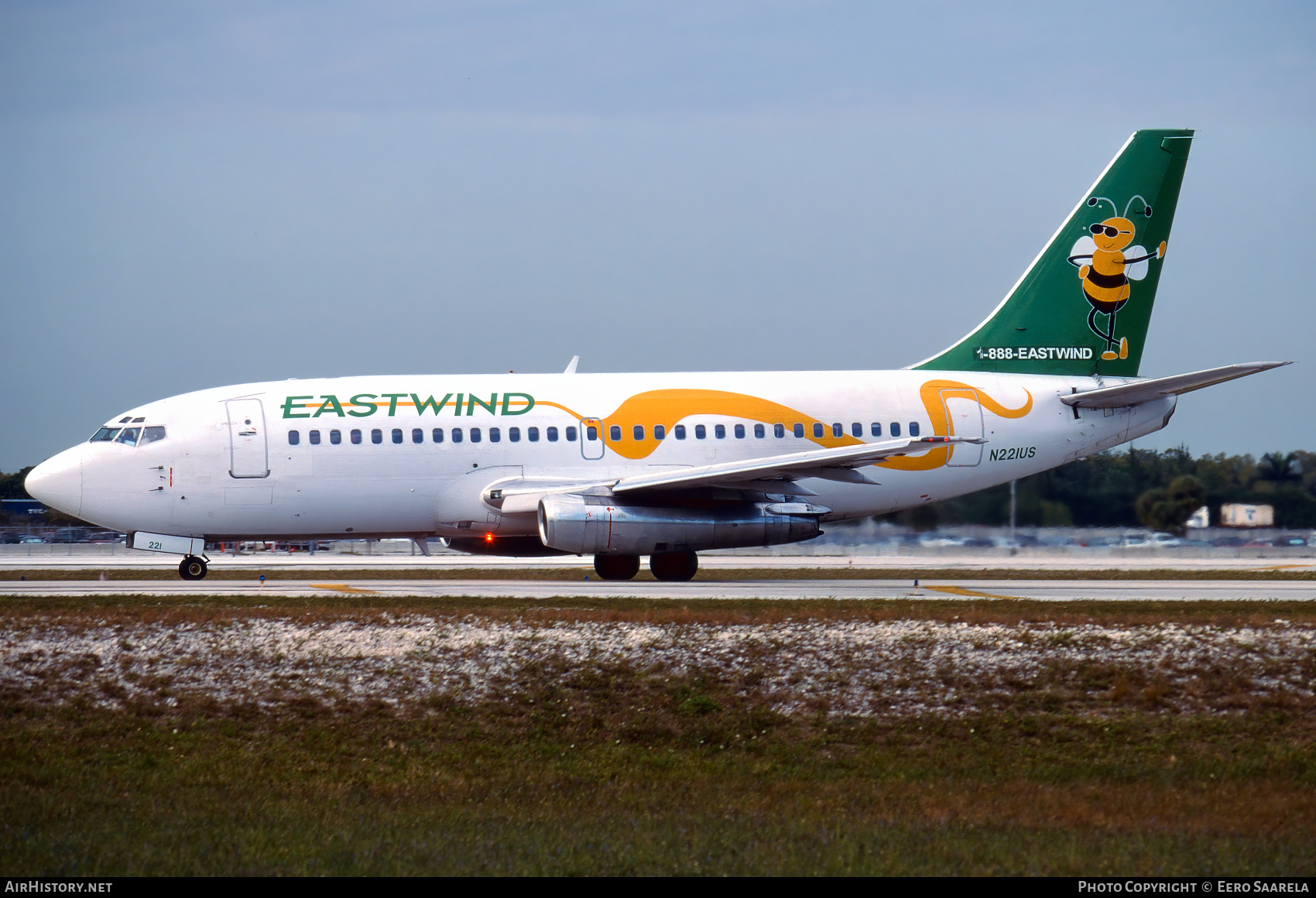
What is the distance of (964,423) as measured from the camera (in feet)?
84.9

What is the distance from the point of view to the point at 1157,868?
8.58 metres

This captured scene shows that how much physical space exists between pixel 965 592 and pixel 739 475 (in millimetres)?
4471

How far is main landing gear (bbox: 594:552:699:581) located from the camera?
2536 cm

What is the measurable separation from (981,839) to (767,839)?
5.25 ft

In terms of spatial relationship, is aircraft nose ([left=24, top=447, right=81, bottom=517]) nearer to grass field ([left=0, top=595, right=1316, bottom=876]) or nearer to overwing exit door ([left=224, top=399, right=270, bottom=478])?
overwing exit door ([left=224, top=399, right=270, bottom=478])

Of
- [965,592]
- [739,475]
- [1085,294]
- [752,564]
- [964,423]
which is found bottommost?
[965,592]

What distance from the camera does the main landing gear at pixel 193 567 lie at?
24922mm

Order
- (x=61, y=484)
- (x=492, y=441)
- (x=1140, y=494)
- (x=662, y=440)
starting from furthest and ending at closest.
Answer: (x=1140, y=494) → (x=662, y=440) → (x=492, y=441) → (x=61, y=484)

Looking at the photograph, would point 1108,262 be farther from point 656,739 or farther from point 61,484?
point 61,484

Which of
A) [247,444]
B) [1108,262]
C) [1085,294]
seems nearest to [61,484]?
[247,444]

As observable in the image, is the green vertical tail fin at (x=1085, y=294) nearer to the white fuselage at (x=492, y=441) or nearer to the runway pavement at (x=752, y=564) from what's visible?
the white fuselage at (x=492, y=441)

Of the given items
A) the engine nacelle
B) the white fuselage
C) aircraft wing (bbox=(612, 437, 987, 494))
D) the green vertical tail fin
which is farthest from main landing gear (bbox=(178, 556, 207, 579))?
the green vertical tail fin

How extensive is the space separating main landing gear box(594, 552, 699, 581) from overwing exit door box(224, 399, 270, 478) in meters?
6.76

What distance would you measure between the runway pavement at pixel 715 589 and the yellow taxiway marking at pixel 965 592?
1 centimetres
